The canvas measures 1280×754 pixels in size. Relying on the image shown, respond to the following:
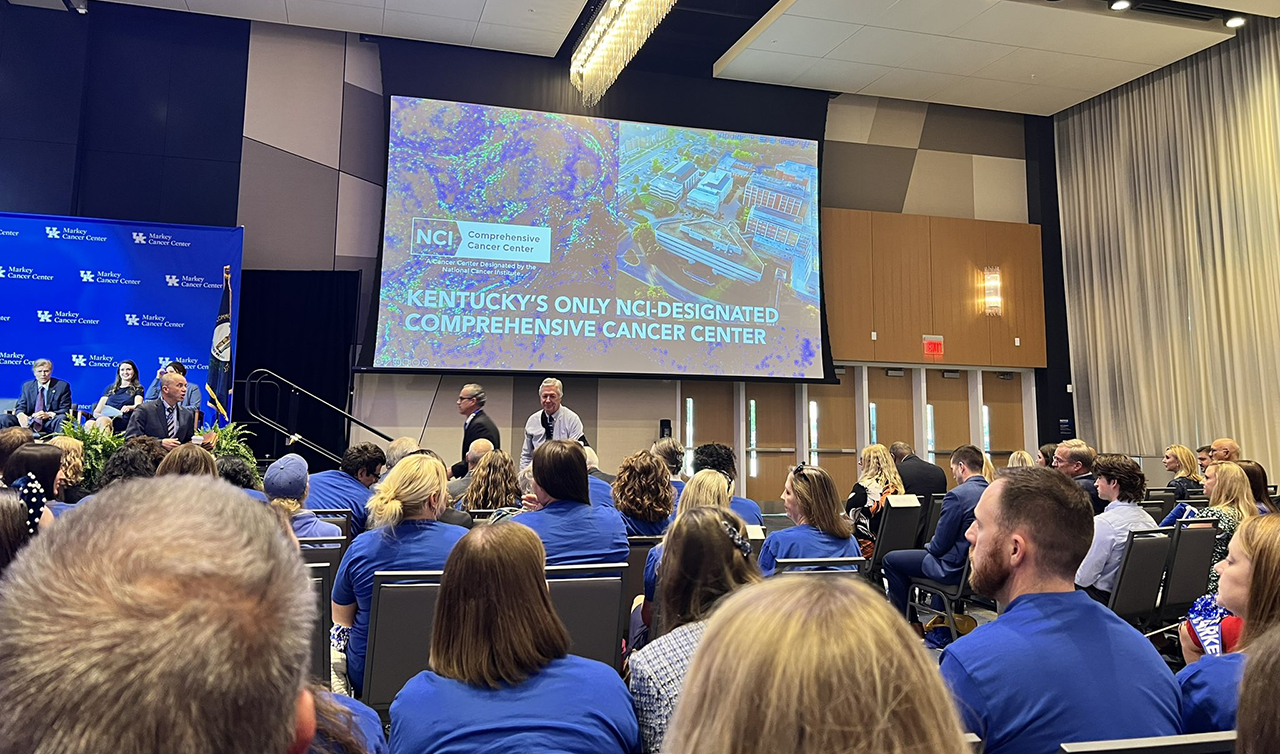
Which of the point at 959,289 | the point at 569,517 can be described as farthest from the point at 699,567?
the point at 959,289

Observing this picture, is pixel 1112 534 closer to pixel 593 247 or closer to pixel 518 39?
pixel 593 247

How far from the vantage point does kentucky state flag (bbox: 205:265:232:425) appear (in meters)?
6.72

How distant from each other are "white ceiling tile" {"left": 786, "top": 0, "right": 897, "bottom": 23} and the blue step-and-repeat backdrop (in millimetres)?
5308

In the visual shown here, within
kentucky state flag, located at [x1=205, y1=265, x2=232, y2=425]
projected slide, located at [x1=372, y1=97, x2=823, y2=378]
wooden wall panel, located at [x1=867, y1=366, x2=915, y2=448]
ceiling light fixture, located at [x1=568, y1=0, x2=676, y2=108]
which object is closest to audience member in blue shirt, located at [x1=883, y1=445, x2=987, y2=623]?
projected slide, located at [x1=372, y1=97, x2=823, y2=378]

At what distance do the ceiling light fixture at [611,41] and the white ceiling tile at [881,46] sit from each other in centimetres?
222

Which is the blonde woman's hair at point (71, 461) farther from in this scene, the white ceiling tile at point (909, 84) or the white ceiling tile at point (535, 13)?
the white ceiling tile at point (909, 84)

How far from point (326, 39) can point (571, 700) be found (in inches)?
317

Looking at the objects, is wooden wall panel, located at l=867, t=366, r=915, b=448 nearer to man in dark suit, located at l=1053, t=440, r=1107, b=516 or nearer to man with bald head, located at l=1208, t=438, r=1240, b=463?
man with bald head, located at l=1208, t=438, r=1240, b=463

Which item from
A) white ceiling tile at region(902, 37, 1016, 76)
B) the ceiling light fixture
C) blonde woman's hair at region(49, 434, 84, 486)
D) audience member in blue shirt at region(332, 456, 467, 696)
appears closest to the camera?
audience member in blue shirt at region(332, 456, 467, 696)

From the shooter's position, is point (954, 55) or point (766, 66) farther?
point (766, 66)

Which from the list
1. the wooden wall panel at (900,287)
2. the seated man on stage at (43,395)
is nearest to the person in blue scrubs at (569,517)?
the seated man on stage at (43,395)

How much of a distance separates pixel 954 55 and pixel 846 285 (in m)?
2.54

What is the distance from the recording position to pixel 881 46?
8.06m

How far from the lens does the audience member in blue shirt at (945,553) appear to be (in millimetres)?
4047
